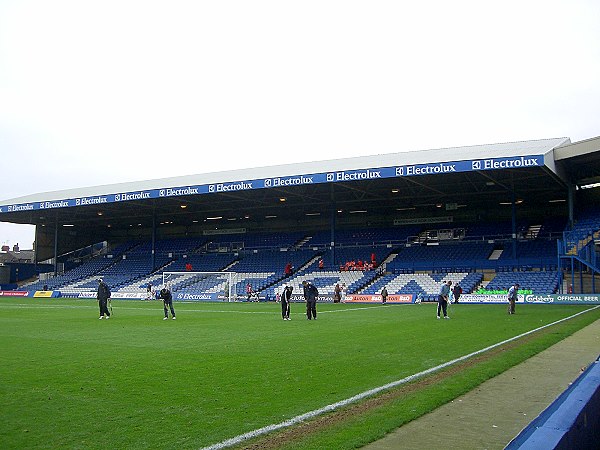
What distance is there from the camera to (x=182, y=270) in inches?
2324

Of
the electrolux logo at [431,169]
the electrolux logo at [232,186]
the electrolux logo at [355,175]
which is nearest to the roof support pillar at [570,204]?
the electrolux logo at [431,169]

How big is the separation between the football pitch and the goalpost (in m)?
28.8

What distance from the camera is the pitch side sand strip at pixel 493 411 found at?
609cm

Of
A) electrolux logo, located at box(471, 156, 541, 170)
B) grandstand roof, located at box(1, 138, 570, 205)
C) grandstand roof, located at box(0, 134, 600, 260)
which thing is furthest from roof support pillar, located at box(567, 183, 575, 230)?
electrolux logo, located at box(471, 156, 541, 170)

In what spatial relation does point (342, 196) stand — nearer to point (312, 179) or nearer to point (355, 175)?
point (312, 179)

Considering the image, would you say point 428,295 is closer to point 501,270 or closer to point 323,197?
point 501,270

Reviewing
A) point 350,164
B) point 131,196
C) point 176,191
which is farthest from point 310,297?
point 131,196

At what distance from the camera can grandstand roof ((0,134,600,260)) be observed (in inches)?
1501

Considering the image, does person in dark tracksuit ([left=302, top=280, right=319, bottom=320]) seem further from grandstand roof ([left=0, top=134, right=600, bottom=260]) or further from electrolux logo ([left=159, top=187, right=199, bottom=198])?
electrolux logo ([left=159, top=187, right=199, bottom=198])

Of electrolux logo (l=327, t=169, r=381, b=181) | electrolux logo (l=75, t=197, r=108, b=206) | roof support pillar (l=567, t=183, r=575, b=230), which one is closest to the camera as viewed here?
electrolux logo (l=327, t=169, r=381, b=181)

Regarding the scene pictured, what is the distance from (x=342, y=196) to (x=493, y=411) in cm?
4461

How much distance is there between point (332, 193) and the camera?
48281 millimetres

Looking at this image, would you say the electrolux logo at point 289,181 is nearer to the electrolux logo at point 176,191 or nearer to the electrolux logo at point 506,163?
the electrolux logo at point 176,191

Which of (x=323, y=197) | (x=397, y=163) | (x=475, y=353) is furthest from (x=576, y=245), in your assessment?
(x=475, y=353)
